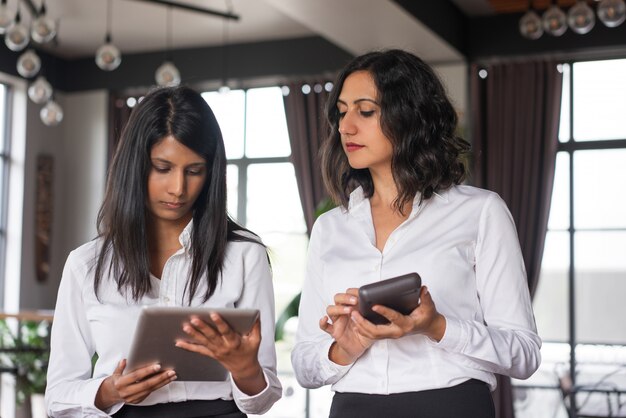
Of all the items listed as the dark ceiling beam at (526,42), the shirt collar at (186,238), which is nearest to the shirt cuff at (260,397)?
the shirt collar at (186,238)

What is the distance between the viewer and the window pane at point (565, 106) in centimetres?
711

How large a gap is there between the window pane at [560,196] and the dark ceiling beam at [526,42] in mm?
811

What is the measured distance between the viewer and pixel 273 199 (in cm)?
818

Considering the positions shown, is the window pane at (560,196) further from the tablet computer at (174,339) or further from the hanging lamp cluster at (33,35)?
the tablet computer at (174,339)

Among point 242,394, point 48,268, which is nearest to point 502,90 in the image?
point 48,268

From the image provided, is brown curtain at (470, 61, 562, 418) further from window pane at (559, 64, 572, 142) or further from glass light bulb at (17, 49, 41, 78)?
glass light bulb at (17, 49, 41, 78)

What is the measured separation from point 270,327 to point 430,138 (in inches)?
21.8

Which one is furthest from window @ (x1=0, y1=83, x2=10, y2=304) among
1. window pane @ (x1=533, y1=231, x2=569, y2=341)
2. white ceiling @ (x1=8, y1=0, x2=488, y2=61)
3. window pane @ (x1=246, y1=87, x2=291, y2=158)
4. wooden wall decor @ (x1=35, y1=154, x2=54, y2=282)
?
Answer: window pane @ (x1=533, y1=231, x2=569, y2=341)

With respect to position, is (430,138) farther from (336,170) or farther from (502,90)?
(502,90)

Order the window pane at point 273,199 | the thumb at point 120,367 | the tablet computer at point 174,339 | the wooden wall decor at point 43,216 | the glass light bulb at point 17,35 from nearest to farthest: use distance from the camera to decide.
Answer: the tablet computer at point 174,339
the thumb at point 120,367
the glass light bulb at point 17,35
the window pane at point 273,199
the wooden wall decor at point 43,216

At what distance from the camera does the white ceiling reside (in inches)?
236

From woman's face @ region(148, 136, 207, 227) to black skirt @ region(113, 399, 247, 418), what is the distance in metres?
0.41

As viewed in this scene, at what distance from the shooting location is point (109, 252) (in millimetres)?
2043

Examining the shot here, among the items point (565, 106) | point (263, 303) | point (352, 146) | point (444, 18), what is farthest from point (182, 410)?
point (565, 106)
